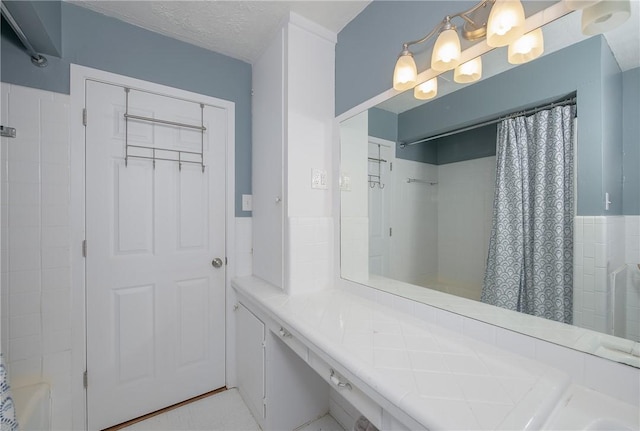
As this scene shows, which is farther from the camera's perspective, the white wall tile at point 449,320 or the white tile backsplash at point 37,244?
the white tile backsplash at point 37,244

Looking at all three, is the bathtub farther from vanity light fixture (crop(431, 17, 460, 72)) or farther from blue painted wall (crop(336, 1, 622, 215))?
vanity light fixture (crop(431, 17, 460, 72))

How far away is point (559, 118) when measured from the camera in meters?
0.86

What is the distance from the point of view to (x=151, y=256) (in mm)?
1681

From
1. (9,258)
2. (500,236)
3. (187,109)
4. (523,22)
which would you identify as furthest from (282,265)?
(523,22)

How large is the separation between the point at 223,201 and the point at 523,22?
1.83 meters

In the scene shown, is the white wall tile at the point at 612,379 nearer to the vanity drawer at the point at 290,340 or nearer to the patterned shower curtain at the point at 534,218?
the patterned shower curtain at the point at 534,218

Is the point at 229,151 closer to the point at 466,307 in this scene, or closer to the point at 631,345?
the point at 466,307

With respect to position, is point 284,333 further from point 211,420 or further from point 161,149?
point 161,149

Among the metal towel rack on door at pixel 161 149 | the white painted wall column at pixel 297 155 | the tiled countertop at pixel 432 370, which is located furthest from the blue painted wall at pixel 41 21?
the tiled countertop at pixel 432 370

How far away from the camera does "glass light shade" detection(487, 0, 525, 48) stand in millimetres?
868

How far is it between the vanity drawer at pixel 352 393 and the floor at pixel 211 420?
85 cm

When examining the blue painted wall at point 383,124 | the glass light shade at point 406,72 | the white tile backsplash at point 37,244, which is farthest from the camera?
the blue painted wall at point 383,124

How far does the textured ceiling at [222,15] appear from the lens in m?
1.47

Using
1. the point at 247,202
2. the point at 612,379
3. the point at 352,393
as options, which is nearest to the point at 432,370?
the point at 352,393
